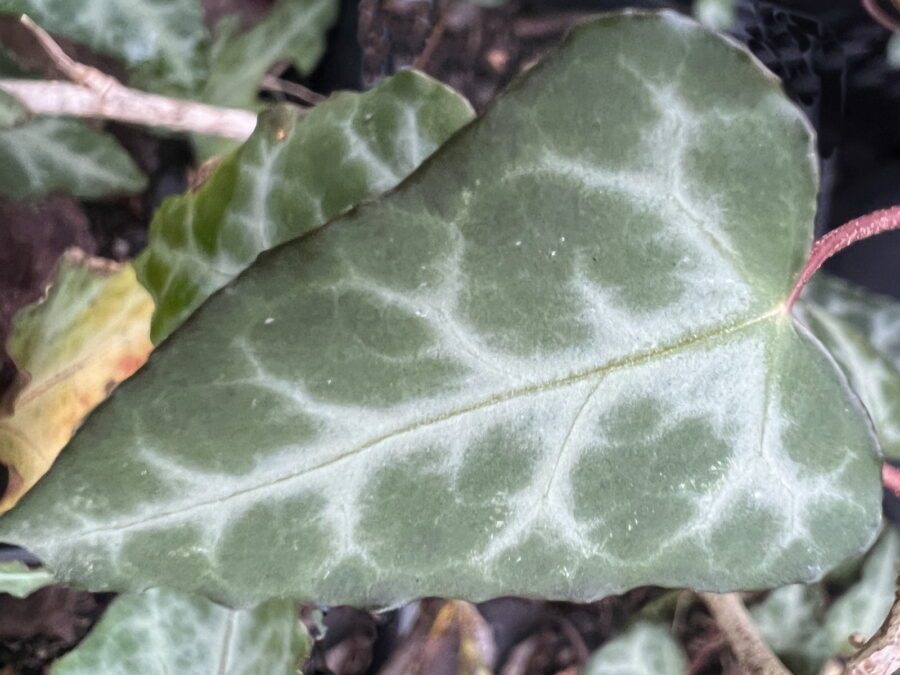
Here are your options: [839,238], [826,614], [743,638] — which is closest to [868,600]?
[826,614]

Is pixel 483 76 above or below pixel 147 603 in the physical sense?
above

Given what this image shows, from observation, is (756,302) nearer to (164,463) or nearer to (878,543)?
(164,463)

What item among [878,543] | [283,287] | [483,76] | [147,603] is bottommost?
[878,543]

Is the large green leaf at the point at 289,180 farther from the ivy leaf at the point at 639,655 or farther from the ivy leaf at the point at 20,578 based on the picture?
the ivy leaf at the point at 639,655

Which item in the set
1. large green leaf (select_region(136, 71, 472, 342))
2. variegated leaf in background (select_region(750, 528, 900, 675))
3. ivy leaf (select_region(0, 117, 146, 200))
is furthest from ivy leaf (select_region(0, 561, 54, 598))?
variegated leaf in background (select_region(750, 528, 900, 675))

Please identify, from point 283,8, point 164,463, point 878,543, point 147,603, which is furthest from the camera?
point 283,8

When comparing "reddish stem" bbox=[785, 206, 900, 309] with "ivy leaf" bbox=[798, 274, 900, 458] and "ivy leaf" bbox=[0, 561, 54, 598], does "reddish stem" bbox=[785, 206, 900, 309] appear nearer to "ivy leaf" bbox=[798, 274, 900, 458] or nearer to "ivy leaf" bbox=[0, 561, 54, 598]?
"ivy leaf" bbox=[798, 274, 900, 458]

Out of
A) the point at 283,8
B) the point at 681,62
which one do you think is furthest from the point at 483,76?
the point at 681,62

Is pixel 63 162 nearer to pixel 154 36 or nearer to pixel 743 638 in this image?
pixel 154 36
